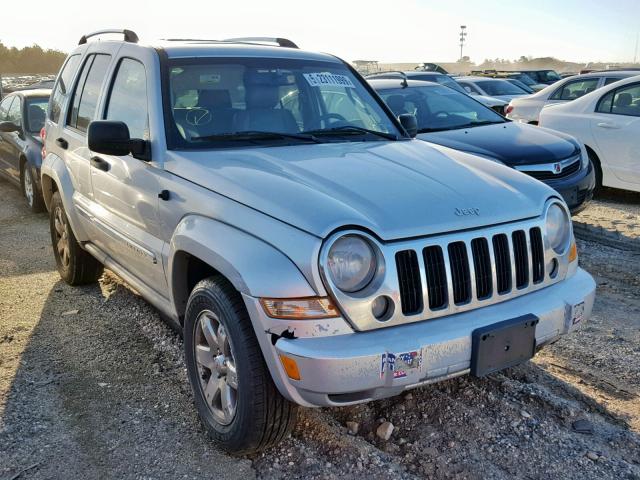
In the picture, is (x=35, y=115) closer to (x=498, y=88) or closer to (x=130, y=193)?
(x=130, y=193)

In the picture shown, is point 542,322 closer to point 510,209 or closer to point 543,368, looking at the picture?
point 510,209

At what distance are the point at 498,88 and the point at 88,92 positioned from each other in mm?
14034

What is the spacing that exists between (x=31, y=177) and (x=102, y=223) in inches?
191

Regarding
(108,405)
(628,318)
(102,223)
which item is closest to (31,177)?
(102,223)

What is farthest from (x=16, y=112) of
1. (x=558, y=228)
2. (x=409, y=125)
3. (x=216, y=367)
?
(x=558, y=228)

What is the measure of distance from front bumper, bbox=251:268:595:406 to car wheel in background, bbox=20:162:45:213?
6.89m

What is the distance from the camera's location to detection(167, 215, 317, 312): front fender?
267 centimetres

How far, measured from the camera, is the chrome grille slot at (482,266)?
2.97 m

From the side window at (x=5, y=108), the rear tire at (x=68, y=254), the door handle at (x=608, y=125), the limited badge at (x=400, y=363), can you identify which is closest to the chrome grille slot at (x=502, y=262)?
the limited badge at (x=400, y=363)

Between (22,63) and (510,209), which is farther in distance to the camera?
(22,63)

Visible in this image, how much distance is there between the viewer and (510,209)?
3.16 meters

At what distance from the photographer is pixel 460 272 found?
293 cm

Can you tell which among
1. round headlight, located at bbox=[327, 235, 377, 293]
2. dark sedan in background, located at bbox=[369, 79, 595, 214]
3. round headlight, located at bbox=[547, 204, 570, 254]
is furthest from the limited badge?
dark sedan in background, located at bbox=[369, 79, 595, 214]

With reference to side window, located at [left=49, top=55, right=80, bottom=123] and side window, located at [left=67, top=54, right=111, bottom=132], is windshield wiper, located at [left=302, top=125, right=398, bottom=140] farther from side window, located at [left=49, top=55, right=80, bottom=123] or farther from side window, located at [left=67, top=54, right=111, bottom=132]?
side window, located at [left=49, top=55, right=80, bottom=123]
